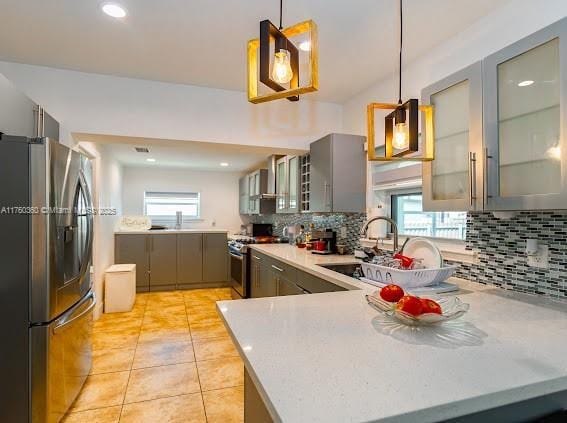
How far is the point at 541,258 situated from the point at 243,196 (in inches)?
213

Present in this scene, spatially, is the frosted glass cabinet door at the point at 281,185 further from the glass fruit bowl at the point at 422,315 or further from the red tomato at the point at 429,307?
the red tomato at the point at 429,307

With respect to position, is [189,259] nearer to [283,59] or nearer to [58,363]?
[58,363]


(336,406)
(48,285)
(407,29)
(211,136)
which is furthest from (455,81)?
(48,285)

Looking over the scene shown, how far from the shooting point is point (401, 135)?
1.38 metres

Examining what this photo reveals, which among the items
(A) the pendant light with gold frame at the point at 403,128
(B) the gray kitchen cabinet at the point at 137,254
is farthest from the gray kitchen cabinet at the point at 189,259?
(A) the pendant light with gold frame at the point at 403,128

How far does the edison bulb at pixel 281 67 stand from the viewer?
41.8 inches

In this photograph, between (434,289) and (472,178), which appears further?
(434,289)

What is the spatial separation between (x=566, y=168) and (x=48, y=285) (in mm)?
2428

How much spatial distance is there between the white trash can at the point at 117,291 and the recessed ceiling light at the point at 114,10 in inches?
127

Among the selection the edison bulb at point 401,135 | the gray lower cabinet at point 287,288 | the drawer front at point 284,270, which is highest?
the edison bulb at point 401,135

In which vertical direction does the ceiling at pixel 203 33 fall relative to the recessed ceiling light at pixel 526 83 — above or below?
above

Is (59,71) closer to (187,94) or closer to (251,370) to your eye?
(187,94)

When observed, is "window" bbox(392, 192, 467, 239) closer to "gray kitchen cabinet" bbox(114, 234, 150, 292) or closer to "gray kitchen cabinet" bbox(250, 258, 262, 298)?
"gray kitchen cabinet" bbox(250, 258, 262, 298)

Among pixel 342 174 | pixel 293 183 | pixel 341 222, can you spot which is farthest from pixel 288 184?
pixel 342 174
